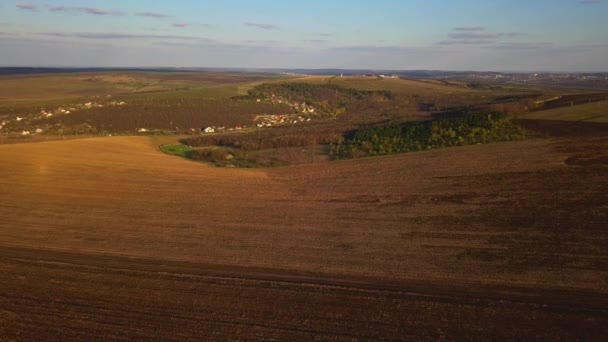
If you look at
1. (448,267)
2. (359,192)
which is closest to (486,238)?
(448,267)

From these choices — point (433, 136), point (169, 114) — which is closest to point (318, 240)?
point (433, 136)

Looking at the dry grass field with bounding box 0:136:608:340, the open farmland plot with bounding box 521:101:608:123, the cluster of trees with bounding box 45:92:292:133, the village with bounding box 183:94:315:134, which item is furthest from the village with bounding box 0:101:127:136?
the open farmland plot with bounding box 521:101:608:123

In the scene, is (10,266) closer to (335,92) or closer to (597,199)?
(597,199)

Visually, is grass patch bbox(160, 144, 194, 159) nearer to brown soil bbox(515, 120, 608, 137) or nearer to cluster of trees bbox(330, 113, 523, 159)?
cluster of trees bbox(330, 113, 523, 159)

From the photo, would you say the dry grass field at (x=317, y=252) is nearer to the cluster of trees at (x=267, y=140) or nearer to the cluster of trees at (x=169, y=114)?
the cluster of trees at (x=267, y=140)

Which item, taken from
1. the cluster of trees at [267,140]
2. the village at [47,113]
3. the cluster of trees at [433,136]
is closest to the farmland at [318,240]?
the cluster of trees at [433,136]

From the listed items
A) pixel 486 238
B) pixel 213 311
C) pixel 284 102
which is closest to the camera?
pixel 213 311

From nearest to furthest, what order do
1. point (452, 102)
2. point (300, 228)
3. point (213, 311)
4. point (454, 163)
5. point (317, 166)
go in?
point (213, 311) < point (300, 228) < point (454, 163) < point (317, 166) < point (452, 102)
